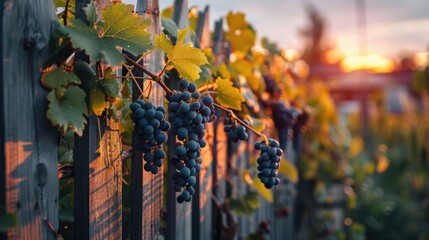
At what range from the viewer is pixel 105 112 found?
1484mm

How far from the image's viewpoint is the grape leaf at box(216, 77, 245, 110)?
1.77 metres

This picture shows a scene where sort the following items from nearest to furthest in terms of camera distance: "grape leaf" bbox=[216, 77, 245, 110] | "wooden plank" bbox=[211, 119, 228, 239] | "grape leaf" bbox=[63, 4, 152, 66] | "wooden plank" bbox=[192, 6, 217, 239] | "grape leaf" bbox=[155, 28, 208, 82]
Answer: "grape leaf" bbox=[63, 4, 152, 66]
"grape leaf" bbox=[155, 28, 208, 82]
"grape leaf" bbox=[216, 77, 245, 110]
"wooden plank" bbox=[192, 6, 217, 239]
"wooden plank" bbox=[211, 119, 228, 239]

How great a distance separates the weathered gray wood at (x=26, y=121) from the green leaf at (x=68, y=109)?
4 cm

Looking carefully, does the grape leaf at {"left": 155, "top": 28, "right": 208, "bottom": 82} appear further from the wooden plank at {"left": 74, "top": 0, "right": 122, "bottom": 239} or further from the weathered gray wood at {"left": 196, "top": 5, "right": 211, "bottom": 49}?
the weathered gray wood at {"left": 196, "top": 5, "right": 211, "bottom": 49}

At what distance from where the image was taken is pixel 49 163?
4.23 ft

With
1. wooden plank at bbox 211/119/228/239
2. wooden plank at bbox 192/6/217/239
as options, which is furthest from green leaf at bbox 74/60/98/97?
wooden plank at bbox 211/119/228/239

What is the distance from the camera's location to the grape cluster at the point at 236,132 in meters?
1.75

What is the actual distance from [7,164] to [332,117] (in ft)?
12.3

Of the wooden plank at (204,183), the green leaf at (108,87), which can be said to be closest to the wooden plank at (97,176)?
the green leaf at (108,87)

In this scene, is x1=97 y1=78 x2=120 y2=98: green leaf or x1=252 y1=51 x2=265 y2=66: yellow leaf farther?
x1=252 y1=51 x2=265 y2=66: yellow leaf

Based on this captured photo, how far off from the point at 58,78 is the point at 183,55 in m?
0.40

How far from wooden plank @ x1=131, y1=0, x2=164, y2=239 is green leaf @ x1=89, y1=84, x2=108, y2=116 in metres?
0.23

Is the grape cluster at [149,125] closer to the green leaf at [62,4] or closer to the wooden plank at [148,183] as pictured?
the wooden plank at [148,183]

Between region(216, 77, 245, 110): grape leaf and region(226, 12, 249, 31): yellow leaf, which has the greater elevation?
region(226, 12, 249, 31): yellow leaf
